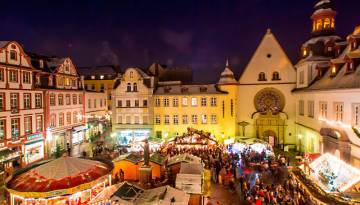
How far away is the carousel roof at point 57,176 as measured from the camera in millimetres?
10278

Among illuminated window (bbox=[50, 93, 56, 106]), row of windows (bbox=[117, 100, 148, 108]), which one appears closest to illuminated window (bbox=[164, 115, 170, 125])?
row of windows (bbox=[117, 100, 148, 108])

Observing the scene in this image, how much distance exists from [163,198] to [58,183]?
5018 millimetres

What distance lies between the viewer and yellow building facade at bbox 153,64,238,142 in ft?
104

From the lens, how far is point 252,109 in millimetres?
32031

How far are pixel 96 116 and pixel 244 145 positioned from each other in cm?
2682

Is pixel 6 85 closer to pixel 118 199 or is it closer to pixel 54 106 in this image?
pixel 54 106

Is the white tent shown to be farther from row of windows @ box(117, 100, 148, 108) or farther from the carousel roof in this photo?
row of windows @ box(117, 100, 148, 108)

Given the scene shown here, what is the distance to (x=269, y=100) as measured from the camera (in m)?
31.4

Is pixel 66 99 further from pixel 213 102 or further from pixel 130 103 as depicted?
pixel 213 102

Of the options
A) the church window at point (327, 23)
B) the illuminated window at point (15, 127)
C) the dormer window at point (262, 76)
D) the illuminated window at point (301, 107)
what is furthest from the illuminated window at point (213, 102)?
the illuminated window at point (15, 127)

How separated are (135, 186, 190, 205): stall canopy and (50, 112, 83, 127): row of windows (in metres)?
22.4

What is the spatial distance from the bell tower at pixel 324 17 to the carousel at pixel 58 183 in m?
31.8

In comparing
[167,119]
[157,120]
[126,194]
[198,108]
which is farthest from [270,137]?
[126,194]

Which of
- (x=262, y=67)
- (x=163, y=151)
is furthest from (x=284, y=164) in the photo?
(x=262, y=67)
